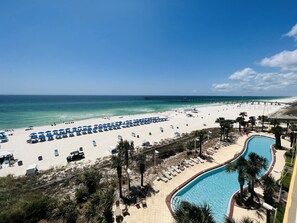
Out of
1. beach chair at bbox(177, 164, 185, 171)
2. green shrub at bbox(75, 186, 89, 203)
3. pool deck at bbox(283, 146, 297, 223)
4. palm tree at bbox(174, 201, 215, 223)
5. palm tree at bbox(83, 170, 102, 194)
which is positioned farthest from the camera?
beach chair at bbox(177, 164, 185, 171)

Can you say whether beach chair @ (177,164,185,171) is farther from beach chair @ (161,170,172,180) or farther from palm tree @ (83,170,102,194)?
palm tree @ (83,170,102,194)

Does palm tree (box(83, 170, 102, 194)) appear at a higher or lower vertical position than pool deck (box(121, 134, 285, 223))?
higher

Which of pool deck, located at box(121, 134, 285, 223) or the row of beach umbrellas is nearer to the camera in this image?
pool deck, located at box(121, 134, 285, 223)

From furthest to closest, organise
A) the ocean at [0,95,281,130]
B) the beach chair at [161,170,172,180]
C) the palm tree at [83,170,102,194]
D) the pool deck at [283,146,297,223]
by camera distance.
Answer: the ocean at [0,95,281,130] → the beach chair at [161,170,172,180] → the palm tree at [83,170,102,194] → the pool deck at [283,146,297,223]

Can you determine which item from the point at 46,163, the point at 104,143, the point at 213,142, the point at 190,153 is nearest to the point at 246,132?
the point at 213,142

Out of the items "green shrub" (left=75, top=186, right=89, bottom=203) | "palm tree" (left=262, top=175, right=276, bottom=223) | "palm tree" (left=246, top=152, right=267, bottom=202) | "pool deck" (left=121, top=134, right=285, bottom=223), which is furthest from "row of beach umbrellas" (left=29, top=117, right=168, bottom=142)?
"palm tree" (left=262, top=175, right=276, bottom=223)

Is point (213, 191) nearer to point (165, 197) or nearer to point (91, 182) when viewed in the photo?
point (165, 197)

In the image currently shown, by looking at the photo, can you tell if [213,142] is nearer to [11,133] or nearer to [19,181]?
[19,181]

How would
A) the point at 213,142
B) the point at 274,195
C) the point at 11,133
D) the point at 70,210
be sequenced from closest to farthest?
the point at 70,210 < the point at 274,195 < the point at 213,142 < the point at 11,133

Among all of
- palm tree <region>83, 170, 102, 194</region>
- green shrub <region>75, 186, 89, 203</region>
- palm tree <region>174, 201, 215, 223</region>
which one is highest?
palm tree <region>174, 201, 215, 223</region>
